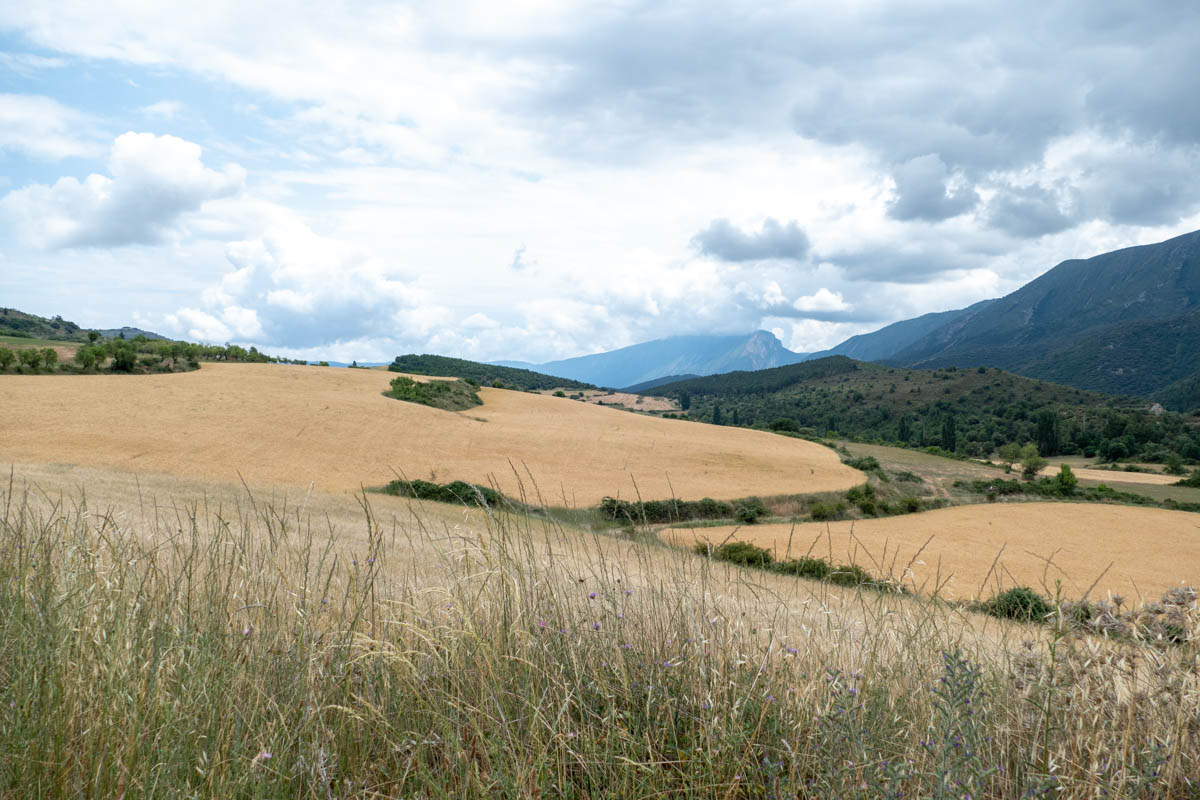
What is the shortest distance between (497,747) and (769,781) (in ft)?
4.02

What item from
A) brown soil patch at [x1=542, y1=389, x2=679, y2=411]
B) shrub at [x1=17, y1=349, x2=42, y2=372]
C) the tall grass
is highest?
brown soil patch at [x1=542, y1=389, x2=679, y2=411]

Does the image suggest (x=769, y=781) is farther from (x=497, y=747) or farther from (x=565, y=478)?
(x=565, y=478)

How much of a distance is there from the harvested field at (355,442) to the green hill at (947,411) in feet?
107

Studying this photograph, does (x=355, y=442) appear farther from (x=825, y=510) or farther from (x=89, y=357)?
(x=89, y=357)

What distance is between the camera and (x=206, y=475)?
3108 centimetres

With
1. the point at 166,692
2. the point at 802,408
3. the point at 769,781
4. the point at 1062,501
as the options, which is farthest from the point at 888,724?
the point at 802,408

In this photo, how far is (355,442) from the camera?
145 feet

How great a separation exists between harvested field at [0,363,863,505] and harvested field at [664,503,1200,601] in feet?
22.4

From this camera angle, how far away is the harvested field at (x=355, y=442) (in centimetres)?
3516

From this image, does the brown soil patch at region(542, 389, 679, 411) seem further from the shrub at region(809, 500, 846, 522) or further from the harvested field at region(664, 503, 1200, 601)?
the harvested field at region(664, 503, 1200, 601)

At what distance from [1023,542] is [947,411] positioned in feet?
309

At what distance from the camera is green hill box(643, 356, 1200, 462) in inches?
3543

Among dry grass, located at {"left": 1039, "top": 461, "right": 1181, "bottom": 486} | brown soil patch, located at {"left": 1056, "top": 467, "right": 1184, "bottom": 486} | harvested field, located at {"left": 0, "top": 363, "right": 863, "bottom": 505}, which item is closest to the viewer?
harvested field, located at {"left": 0, "top": 363, "right": 863, "bottom": 505}

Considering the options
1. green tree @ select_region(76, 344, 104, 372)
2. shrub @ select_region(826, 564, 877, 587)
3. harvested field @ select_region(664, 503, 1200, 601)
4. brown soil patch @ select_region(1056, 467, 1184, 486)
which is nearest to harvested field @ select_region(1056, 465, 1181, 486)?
brown soil patch @ select_region(1056, 467, 1184, 486)
